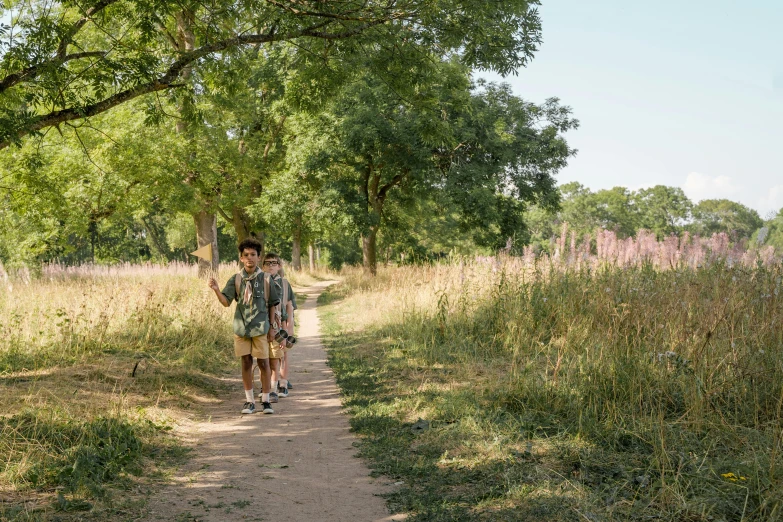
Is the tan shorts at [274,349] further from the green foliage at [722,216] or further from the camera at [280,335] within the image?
the green foliage at [722,216]

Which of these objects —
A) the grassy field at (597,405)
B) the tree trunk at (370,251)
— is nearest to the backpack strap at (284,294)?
the grassy field at (597,405)

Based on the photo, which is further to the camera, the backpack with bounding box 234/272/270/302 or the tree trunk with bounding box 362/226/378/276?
the tree trunk with bounding box 362/226/378/276

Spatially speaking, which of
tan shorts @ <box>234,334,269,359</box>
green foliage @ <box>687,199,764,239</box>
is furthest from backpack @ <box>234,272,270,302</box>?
green foliage @ <box>687,199,764,239</box>

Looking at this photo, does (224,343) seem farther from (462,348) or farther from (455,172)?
(455,172)

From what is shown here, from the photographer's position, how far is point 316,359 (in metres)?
12.2

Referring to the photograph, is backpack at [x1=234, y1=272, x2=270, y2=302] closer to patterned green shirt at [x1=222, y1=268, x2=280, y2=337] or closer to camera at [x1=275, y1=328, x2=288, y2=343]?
patterned green shirt at [x1=222, y1=268, x2=280, y2=337]

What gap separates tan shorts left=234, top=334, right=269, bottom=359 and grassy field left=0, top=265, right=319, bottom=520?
3.21 feet

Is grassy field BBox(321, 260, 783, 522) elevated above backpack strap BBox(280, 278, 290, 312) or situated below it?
below

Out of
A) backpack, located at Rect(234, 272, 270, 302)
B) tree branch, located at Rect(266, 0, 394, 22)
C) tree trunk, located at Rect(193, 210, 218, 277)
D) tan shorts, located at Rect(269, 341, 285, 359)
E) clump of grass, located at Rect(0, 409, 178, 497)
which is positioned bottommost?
clump of grass, located at Rect(0, 409, 178, 497)

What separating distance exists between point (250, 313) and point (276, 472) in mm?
2657

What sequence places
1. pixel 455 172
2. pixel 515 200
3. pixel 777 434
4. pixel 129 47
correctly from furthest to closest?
1. pixel 515 200
2. pixel 455 172
3. pixel 129 47
4. pixel 777 434

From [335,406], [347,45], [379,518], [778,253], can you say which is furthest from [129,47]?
[778,253]

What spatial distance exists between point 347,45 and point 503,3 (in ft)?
7.07

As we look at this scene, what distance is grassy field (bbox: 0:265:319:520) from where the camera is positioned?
195 inches
